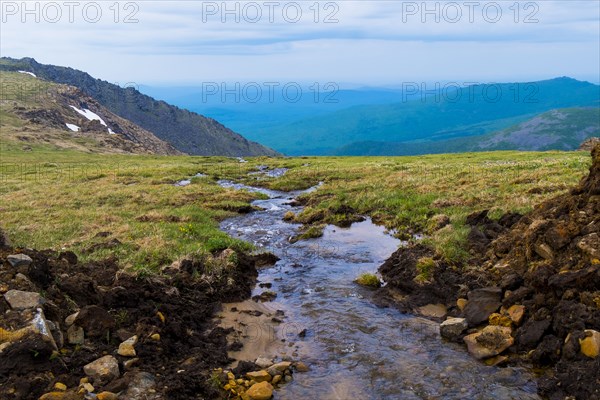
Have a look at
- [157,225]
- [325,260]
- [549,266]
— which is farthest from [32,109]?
[549,266]

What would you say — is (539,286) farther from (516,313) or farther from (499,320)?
(499,320)

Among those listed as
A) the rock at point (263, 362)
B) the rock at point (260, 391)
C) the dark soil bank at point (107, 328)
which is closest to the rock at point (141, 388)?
the dark soil bank at point (107, 328)

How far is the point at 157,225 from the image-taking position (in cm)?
2562

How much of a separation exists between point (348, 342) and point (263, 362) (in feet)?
8.68

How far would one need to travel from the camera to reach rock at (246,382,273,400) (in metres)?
10.7

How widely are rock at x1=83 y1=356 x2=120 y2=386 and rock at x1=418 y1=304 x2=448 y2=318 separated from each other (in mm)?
9360

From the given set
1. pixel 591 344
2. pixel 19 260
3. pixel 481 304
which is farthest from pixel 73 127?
pixel 591 344

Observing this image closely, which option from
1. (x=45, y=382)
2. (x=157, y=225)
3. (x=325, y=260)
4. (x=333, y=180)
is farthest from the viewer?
(x=333, y=180)

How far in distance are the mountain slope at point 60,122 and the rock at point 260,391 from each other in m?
106

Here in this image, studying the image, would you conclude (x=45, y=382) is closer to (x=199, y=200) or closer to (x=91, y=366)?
(x=91, y=366)

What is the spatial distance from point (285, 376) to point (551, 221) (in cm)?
1027

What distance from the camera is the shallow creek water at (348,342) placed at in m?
10.9

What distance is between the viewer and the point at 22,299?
11797 millimetres

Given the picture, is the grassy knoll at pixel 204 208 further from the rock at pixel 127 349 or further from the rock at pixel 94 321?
the rock at pixel 127 349
